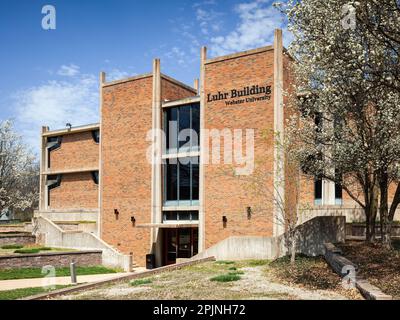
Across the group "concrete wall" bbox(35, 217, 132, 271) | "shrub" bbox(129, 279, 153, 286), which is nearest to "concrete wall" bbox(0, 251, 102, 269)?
"concrete wall" bbox(35, 217, 132, 271)

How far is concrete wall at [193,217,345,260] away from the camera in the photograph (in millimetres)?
21312

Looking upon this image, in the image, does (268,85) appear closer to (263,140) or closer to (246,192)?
(263,140)

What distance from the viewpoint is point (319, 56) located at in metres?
12.2

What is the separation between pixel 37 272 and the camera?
26062 millimetres

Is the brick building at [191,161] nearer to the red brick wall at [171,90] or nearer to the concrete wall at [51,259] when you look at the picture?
the red brick wall at [171,90]

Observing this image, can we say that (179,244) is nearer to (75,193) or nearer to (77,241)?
(77,241)

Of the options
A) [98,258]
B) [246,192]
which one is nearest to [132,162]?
[98,258]

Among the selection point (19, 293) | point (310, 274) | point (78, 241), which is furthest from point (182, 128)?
point (310, 274)

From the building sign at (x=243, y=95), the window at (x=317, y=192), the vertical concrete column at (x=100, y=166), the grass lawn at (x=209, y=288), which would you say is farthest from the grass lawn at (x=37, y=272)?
the window at (x=317, y=192)

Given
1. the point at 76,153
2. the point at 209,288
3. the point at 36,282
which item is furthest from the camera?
the point at 76,153

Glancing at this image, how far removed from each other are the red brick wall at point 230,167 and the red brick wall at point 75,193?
15169mm

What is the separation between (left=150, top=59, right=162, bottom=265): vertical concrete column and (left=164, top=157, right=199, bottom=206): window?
629 millimetres

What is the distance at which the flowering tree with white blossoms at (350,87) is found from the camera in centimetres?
1228

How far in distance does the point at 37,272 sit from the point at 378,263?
19.2 m
